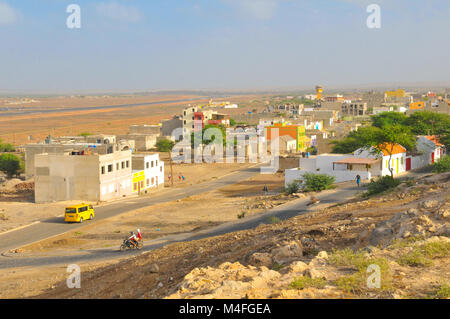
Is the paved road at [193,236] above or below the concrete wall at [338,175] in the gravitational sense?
below

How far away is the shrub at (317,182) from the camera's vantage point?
118ft

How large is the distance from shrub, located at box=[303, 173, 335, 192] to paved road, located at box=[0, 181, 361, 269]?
8.07 ft

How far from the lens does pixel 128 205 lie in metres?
38.2

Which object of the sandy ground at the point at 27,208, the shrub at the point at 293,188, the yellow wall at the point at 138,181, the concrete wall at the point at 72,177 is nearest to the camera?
the sandy ground at the point at 27,208

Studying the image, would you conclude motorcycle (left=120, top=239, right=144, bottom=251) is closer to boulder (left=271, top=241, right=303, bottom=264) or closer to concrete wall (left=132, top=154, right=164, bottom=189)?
boulder (left=271, top=241, right=303, bottom=264)

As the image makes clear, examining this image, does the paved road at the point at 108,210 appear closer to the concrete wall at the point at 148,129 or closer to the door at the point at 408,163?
the door at the point at 408,163

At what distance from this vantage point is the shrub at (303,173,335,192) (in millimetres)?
35844

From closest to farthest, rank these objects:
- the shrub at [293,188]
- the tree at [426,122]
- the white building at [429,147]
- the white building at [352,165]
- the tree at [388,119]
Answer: the shrub at [293,188] < the white building at [352,165] < the white building at [429,147] < the tree at [426,122] < the tree at [388,119]

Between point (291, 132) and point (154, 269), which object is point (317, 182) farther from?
point (291, 132)

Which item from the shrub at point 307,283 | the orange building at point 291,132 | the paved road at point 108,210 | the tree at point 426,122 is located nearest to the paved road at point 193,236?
the paved road at point 108,210

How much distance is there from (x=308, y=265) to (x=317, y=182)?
26.2m

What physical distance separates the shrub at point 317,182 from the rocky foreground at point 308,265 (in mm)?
16878

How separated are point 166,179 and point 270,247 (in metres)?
41.1
